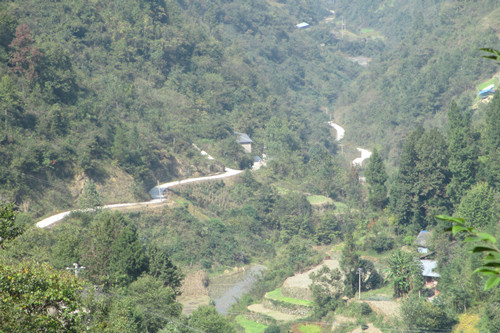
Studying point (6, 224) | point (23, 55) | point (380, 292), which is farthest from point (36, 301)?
point (23, 55)

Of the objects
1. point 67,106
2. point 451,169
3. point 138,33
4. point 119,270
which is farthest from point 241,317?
point 138,33

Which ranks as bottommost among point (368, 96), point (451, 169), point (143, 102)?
point (368, 96)

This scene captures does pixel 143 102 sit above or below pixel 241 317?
above

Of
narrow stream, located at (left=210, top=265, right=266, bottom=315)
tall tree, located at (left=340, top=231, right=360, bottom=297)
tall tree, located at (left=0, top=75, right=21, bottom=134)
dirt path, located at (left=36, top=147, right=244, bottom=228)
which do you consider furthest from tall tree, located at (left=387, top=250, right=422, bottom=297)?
tall tree, located at (left=0, top=75, right=21, bottom=134)

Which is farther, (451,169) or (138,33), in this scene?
(138,33)

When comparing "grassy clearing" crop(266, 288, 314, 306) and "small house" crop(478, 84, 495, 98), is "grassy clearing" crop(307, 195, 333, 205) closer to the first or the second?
"grassy clearing" crop(266, 288, 314, 306)

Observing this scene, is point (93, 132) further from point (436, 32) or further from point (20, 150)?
point (436, 32)

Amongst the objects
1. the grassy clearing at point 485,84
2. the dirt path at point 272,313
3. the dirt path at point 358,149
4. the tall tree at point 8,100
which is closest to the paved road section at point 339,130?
the dirt path at point 358,149

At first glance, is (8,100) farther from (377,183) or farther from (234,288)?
(377,183)
